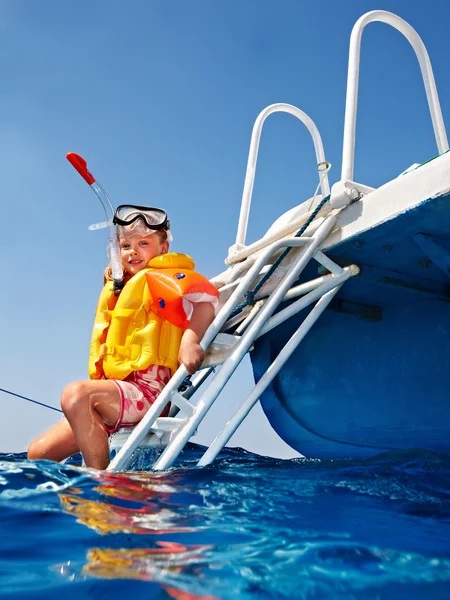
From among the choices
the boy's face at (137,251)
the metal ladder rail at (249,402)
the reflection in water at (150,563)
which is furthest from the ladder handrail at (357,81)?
the reflection in water at (150,563)

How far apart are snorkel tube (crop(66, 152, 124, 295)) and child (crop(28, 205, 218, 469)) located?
5cm

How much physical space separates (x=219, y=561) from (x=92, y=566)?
309 millimetres

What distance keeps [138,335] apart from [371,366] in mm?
2149

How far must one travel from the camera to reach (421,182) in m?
2.99

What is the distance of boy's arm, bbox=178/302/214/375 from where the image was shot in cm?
314

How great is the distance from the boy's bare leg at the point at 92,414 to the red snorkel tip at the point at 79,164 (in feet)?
4.96

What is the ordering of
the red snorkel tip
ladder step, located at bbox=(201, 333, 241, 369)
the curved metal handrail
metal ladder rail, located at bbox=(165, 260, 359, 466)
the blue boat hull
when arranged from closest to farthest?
1. ladder step, located at bbox=(201, 333, 241, 369)
2. metal ladder rail, located at bbox=(165, 260, 359, 466)
3. the red snorkel tip
4. the blue boat hull
5. the curved metal handrail

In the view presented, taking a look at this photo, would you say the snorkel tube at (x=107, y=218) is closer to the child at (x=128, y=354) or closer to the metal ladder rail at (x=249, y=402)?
the child at (x=128, y=354)

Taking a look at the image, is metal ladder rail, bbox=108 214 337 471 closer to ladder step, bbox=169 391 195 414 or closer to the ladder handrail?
ladder step, bbox=169 391 195 414

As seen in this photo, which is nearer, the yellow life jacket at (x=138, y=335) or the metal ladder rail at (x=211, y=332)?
the metal ladder rail at (x=211, y=332)

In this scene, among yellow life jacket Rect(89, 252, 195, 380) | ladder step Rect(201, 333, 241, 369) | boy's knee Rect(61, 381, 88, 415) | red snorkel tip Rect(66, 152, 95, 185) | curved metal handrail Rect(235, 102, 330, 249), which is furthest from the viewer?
curved metal handrail Rect(235, 102, 330, 249)

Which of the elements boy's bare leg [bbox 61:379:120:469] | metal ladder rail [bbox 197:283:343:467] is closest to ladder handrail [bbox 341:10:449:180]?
metal ladder rail [bbox 197:283:343:467]

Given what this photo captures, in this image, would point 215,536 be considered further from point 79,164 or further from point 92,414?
point 79,164

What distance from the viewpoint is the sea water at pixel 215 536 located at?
4.14ft
